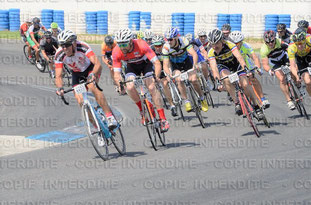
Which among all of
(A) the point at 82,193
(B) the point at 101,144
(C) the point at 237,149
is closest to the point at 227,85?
(C) the point at 237,149

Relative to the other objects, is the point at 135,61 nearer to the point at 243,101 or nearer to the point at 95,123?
the point at 95,123

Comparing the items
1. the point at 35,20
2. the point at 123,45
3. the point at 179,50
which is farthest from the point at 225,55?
the point at 35,20

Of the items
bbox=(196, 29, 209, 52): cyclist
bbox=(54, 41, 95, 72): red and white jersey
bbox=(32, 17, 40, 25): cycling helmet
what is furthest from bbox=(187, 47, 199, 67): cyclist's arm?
bbox=(32, 17, 40, 25): cycling helmet

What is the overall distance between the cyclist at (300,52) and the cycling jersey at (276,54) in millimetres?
433

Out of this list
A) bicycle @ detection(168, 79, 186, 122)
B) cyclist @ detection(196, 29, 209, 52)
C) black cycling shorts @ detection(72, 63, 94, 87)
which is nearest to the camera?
black cycling shorts @ detection(72, 63, 94, 87)

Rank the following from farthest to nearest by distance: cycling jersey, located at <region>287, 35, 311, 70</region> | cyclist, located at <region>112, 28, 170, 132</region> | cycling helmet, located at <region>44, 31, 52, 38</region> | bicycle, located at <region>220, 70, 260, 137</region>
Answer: cycling helmet, located at <region>44, 31, 52, 38</region> < cycling jersey, located at <region>287, 35, 311, 70</region> < bicycle, located at <region>220, 70, 260, 137</region> < cyclist, located at <region>112, 28, 170, 132</region>

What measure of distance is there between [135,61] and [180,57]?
2.88 metres

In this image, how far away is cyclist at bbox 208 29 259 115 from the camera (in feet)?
39.6

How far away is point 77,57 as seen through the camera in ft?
33.8

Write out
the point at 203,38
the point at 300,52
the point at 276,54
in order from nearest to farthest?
the point at 300,52, the point at 276,54, the point at 203,38

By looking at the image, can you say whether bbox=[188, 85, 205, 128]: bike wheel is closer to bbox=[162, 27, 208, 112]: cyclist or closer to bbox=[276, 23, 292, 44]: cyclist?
bbox=[162, 27, 208, 112]: cyclist

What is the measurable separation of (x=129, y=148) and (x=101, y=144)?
4.80 ft

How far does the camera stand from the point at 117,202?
7.42 meters

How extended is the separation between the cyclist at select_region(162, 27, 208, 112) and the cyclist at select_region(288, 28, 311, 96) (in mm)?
2079
